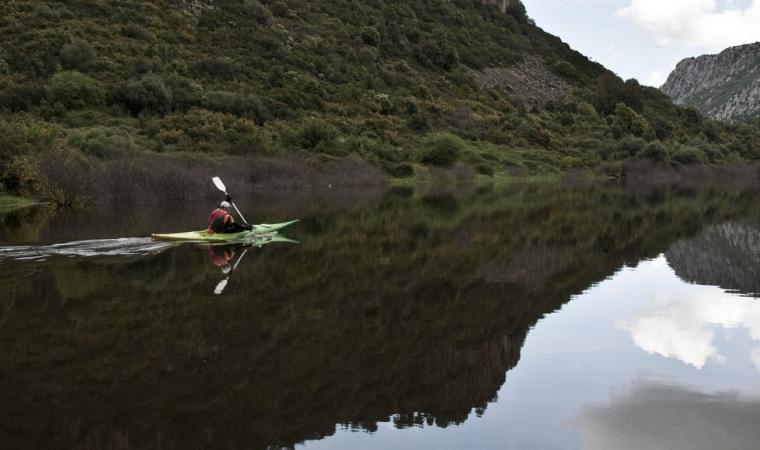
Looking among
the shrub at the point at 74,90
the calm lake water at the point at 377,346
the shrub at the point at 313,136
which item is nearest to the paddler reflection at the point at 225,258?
the calm lake water at the point at 377,346

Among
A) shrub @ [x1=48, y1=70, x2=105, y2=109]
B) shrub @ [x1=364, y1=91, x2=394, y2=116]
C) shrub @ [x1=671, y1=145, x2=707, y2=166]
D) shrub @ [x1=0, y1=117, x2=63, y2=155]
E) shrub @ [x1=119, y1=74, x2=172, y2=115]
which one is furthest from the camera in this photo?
shrub @ [x1=671, y1=145, x2=707, y2=166]

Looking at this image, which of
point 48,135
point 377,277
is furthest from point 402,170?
point 377,277

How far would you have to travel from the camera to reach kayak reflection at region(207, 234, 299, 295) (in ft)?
55.8

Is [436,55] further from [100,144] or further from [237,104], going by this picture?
[100,144]

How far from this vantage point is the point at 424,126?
9419cm

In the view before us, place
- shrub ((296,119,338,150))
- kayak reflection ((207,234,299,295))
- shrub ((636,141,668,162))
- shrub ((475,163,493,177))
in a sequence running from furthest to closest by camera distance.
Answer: shrub ((636,141,668,162))
shrub ((475,163,493,177))
shrub ((296,119,338,150))
kayak reflection ((207,234,299,295))

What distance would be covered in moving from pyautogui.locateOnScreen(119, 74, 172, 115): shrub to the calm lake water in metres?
49.2

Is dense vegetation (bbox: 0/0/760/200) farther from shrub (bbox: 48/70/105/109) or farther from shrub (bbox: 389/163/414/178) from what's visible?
shrub (bbox: 389/163/414/178)

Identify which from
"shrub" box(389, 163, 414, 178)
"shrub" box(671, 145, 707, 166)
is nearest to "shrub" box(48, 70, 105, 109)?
"shrub" box(389, 163, 414, 178)

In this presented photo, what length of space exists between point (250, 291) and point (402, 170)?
6245 cm

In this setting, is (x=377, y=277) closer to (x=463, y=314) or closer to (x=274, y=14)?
(x=463, y=314)

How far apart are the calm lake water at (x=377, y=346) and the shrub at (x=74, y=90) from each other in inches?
1849

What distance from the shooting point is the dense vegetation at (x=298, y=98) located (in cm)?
6181

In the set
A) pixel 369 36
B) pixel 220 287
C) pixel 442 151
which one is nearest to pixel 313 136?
pixel 442 151
